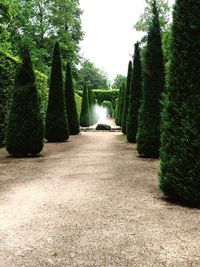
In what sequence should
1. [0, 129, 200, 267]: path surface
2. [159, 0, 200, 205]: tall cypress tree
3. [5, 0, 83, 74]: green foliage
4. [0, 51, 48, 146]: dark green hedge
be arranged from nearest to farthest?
[0, 129, 200, 267]: path surface < [159, 0, 200, 205]: tall cypress tree < [0, 51, 48, 146]: dark green hedge < [5, 0, 83, 74]: green foliage

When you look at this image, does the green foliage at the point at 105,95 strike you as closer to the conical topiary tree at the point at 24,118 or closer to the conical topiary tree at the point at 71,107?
the conical topiary tree at the point at 71,107

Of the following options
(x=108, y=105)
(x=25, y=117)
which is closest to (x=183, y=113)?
(x=25, y=117)

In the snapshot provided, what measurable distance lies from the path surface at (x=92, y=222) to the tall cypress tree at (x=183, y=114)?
38cm

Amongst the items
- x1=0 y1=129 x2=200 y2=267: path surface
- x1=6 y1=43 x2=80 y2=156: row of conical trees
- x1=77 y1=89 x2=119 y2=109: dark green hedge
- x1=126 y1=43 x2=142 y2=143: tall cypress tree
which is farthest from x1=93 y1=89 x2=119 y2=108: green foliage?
x1=0 y1=129 x2=200 y2=267: path surface

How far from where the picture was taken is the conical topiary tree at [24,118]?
1112 centimetres

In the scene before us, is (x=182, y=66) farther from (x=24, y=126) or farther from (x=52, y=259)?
(x=24, y=126)

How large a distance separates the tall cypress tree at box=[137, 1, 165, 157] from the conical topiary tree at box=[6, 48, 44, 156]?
131 inches

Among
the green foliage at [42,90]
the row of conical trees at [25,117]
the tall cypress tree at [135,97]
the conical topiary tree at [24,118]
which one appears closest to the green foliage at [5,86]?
the row of conical trees at [25,117]

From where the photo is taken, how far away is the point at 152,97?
11.1 meters

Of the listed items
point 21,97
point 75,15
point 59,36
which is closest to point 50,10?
point 59,36

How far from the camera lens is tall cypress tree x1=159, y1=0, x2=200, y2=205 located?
5.57 meters

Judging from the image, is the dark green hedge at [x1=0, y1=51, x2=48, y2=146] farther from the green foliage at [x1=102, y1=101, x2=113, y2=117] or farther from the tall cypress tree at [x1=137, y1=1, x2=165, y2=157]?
the green foliage at [x1=102, y1=101, x2=113, y2=117]

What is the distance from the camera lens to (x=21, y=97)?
1120cm

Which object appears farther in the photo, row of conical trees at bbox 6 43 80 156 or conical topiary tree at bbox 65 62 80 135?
conical topiary tree at bbox 65 62 80 135
